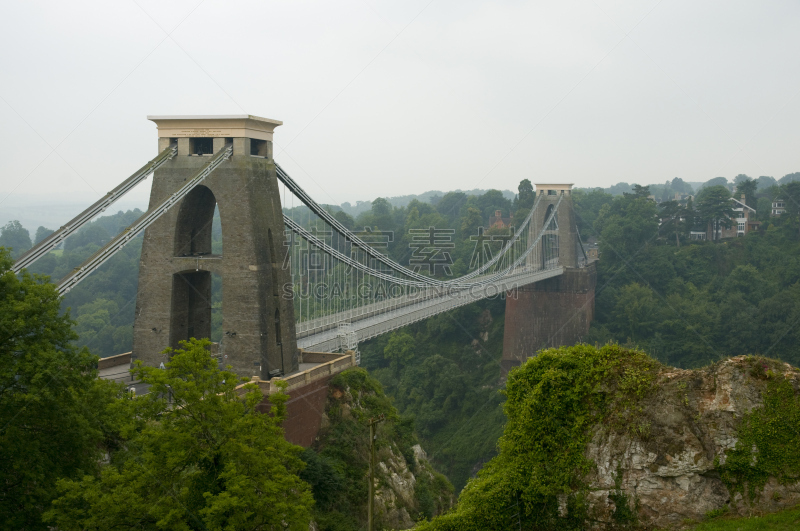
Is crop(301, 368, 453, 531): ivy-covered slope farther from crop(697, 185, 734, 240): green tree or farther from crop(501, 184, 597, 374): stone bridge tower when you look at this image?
crop(697, 185, 734, 240): green tree

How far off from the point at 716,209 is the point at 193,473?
54545mm

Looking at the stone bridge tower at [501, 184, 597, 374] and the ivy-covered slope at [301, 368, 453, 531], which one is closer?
the ivy-covered slope at [301, 368, 453, 531]

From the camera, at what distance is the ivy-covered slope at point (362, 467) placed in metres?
16.2

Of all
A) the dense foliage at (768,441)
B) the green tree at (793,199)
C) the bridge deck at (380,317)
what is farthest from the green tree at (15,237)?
the dense foliage at (768,441)

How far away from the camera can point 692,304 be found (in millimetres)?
46531

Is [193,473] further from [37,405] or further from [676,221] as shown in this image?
[676,221]

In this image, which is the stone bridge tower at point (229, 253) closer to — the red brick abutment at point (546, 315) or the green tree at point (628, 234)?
the red brick abutment at point (546, 315)

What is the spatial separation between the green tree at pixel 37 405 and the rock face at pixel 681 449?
8090 millimetres

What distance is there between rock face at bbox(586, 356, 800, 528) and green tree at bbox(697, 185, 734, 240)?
50.1 m

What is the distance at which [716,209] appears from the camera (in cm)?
5684

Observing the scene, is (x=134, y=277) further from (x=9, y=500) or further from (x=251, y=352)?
(x=9, y=500)

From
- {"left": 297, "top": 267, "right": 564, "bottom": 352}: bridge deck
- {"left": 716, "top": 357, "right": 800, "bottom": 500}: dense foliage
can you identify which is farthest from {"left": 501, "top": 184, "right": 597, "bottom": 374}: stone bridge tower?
{"left": 716, "top": 357, "right": 800, "bottom": 500}: dense foliage

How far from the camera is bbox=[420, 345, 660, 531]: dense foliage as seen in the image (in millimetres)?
11648

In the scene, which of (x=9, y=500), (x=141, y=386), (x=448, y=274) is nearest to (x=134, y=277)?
(x=448, y=274)
